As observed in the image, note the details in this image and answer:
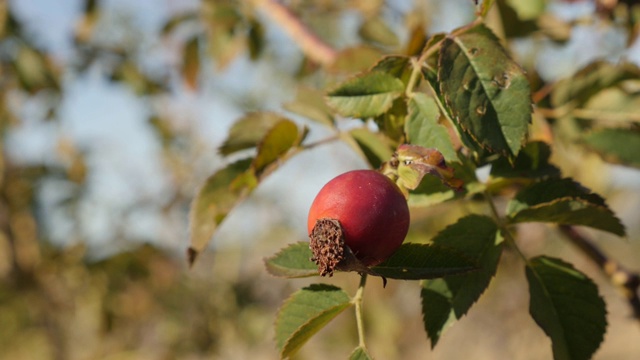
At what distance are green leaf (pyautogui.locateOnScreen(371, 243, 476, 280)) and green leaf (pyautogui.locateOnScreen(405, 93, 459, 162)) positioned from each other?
12cm

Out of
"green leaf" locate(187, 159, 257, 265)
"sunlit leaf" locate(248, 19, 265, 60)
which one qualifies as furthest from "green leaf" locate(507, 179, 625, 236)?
"sunlit leaf" locate(248, 19, 265, 60)

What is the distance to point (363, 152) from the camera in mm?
709

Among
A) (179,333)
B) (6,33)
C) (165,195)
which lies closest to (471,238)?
(6,33)

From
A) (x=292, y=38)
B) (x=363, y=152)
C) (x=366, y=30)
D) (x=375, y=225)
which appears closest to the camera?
(x=375, y=225)

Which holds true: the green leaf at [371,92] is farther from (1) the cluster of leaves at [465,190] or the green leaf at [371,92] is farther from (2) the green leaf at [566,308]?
(2) the green leaf at [566,308]

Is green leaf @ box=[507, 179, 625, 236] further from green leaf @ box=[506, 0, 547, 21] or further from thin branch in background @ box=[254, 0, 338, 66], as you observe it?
thin branch in background @ box=[254, 0, 338, 66]

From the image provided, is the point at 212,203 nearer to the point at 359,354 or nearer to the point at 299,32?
the point at 359,354

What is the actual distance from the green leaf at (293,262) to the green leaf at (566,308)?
0.24 metres

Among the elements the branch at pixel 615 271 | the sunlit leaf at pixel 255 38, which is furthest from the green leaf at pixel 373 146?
the sunlit leaf at pixel 255 38

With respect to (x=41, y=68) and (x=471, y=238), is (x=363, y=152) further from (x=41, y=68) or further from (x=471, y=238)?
(x=41, y=68)

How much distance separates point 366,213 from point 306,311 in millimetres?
186

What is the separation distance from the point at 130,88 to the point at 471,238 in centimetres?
227

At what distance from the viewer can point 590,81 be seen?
101cm

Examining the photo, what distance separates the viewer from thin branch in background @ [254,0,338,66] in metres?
1.32
